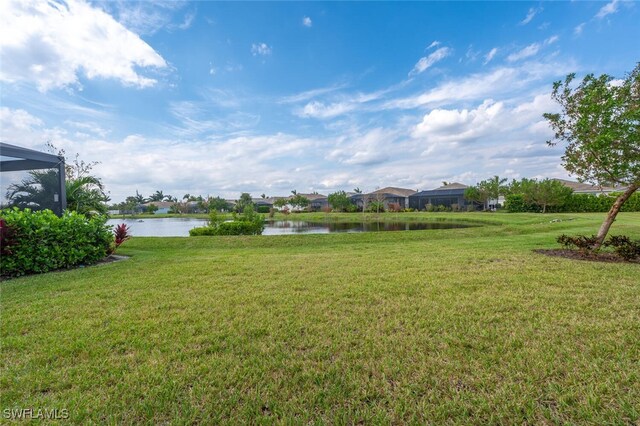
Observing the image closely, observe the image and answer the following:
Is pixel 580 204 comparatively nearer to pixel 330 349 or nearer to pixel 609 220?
pixel 609 220

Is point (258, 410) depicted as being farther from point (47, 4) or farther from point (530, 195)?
point (530, 195)

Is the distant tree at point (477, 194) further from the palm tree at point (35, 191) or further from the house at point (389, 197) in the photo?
the palm tree at point (35, 191)

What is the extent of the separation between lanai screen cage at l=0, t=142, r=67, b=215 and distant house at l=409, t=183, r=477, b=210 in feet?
133

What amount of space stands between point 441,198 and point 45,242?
144 feet

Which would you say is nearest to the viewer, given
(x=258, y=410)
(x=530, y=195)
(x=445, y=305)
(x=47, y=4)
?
(x=258, y=410)

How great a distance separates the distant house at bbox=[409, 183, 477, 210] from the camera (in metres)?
41.6

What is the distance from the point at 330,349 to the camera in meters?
2.45

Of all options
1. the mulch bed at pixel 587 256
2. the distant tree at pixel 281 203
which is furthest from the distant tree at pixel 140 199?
the mulch bed at pixel 587 256

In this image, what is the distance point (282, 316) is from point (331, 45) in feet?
38.5

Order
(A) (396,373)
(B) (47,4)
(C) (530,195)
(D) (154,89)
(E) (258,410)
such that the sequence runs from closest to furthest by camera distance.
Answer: (E) (258,410), (A) (396,373), (B) (47,4), (D) (154,89), (C) (530,195)

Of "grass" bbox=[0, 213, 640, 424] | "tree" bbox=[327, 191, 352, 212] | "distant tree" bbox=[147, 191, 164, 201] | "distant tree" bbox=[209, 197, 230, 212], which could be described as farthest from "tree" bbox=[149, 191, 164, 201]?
"grass" bbox=[0, 213, 640, 424]

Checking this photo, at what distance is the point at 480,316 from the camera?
10.2 ft

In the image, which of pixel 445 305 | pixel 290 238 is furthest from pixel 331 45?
pixel 445 305

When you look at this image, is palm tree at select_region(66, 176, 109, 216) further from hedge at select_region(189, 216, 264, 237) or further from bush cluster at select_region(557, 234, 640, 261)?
bush cluster at select_region(557, 234, 640, 261)
